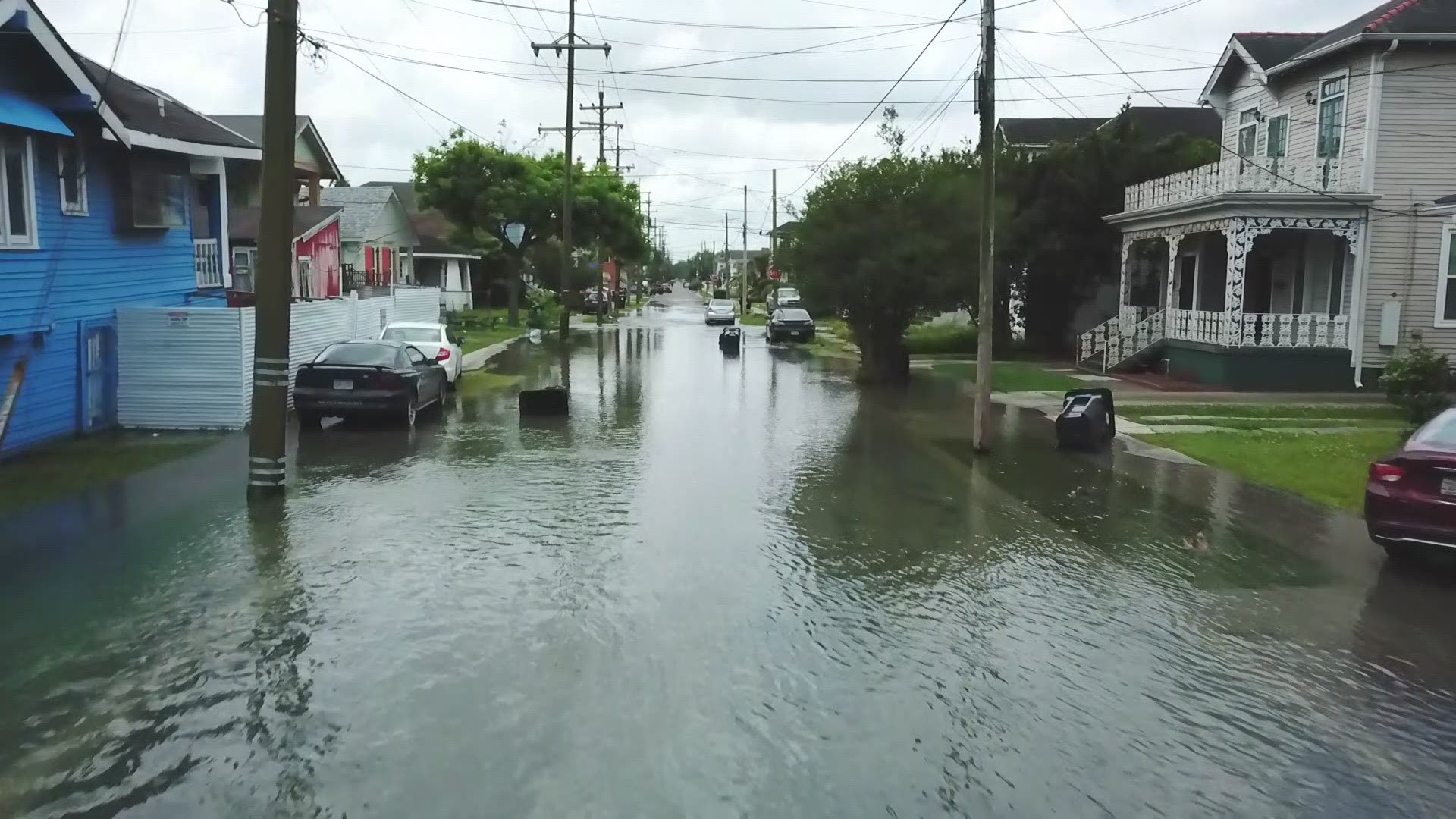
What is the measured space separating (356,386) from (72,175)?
4829 millimetres

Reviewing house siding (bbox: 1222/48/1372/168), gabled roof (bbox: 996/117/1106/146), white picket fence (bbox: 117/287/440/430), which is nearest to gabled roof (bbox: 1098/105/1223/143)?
gabled roof (bbox: 996/117/1106/146)

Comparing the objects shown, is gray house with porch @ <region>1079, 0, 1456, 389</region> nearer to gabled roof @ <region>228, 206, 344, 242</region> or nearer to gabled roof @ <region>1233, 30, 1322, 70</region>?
gabled roof @ <region>1233, 30, 1322, 70</region>

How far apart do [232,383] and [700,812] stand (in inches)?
577

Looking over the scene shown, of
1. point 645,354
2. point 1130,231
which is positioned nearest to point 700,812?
point 1130,231

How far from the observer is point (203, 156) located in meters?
20.7

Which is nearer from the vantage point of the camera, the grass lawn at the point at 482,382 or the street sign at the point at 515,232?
the grass lawn at the point at 482,382

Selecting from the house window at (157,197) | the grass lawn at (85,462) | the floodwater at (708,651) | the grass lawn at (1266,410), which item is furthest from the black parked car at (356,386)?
the grass lawn at (1266,410)

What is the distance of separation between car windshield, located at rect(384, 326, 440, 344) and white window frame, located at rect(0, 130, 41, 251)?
9.44 meters

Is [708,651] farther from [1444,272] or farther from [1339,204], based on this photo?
[1444,272]

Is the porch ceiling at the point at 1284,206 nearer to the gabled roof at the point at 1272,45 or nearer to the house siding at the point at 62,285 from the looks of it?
the gabled roof at the point at 1272,45

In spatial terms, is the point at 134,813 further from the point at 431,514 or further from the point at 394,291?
the point at 394,291

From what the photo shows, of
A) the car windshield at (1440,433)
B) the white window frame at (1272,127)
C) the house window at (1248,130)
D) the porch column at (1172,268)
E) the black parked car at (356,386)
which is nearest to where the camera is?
the car windshield at (1440,433)

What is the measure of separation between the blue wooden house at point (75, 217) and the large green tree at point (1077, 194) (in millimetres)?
22377

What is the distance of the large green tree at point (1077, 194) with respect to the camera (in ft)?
117
